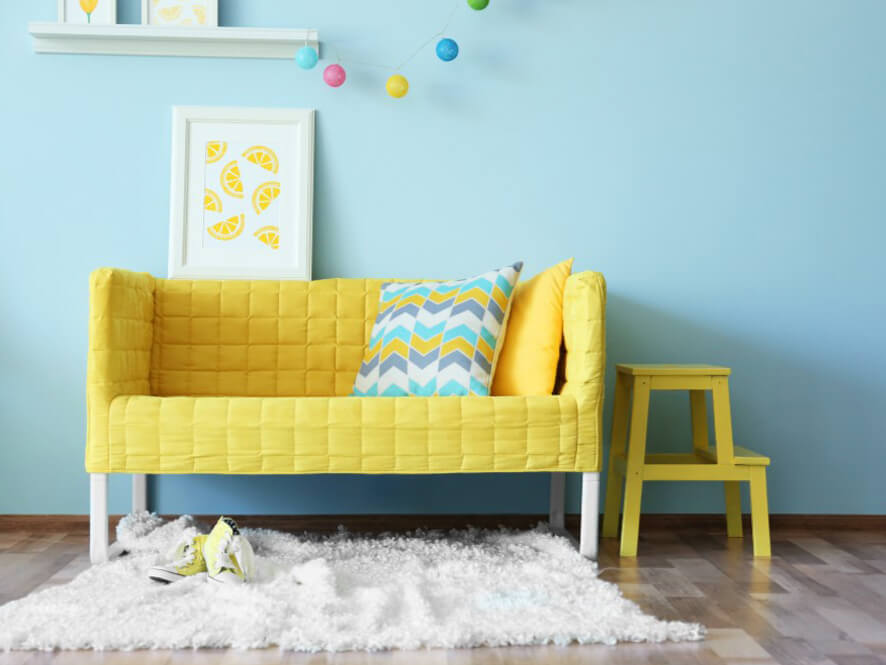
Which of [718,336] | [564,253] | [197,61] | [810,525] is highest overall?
[197,61]

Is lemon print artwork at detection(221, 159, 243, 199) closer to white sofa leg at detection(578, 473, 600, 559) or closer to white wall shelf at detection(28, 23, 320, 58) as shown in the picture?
white wall shelf at detection(28, 23, 320, 58)

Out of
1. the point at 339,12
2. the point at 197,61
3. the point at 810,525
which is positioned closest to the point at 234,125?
the point at 197,61

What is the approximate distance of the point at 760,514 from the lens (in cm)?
228

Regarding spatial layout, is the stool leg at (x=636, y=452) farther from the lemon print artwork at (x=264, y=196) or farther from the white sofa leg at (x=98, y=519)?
the white sofa leg at (x=98, y=519)

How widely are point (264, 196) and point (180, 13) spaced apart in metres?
0.59

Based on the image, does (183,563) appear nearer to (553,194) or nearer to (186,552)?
(186,552)

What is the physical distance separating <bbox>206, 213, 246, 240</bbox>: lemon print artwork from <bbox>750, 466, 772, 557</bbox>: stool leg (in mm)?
1613

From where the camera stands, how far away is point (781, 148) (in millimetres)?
2686

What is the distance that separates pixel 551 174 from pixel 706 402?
33.3 inches

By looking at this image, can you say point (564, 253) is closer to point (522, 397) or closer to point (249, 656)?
point (522, 397)

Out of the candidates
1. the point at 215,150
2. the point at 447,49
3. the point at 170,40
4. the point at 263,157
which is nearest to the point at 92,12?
the point at 170,40

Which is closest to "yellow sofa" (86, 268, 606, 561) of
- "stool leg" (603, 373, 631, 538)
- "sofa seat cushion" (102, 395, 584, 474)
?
"sofa seat cushion" (102, 395, 584, 474)

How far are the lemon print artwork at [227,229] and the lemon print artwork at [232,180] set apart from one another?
71 mm

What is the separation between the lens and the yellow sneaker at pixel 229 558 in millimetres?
1838
